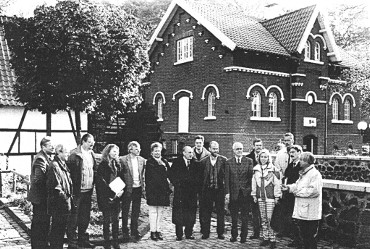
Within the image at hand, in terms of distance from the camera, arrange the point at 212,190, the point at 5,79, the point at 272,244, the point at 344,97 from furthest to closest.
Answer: the point at 344,97 → the point at 5,79 → the point at 212,190 → the point at 272,244

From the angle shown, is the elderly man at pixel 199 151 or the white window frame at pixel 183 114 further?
the white window frame at pixel 183 114

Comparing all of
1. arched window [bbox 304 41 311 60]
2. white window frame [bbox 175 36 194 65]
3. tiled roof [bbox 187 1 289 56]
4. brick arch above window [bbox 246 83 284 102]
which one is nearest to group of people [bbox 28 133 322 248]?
brick arch above window [bbox 246 83 284 102]

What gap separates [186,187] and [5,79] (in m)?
9.49

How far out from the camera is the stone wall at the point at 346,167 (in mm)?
15207

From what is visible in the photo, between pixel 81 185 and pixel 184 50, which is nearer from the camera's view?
pixel 81 185

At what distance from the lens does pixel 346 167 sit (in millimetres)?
15617

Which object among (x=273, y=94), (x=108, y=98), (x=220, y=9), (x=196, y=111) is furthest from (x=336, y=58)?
(x=108, y=98)

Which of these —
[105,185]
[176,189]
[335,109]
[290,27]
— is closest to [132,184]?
[105,185]

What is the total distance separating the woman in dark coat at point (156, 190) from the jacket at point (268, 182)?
176 centimetres

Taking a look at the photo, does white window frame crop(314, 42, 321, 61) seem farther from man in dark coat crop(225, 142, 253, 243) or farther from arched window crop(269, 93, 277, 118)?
man in dark coat crop(225, 142, 253, 243)

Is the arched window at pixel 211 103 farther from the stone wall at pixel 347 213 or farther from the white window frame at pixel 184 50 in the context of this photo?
the stone wall at pixel 347 213

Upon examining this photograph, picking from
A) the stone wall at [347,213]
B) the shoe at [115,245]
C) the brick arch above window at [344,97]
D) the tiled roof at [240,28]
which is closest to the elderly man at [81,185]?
the shoe at [115,245]

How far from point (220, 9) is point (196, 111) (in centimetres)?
595

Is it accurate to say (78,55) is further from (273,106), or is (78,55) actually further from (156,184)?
(273,106)
